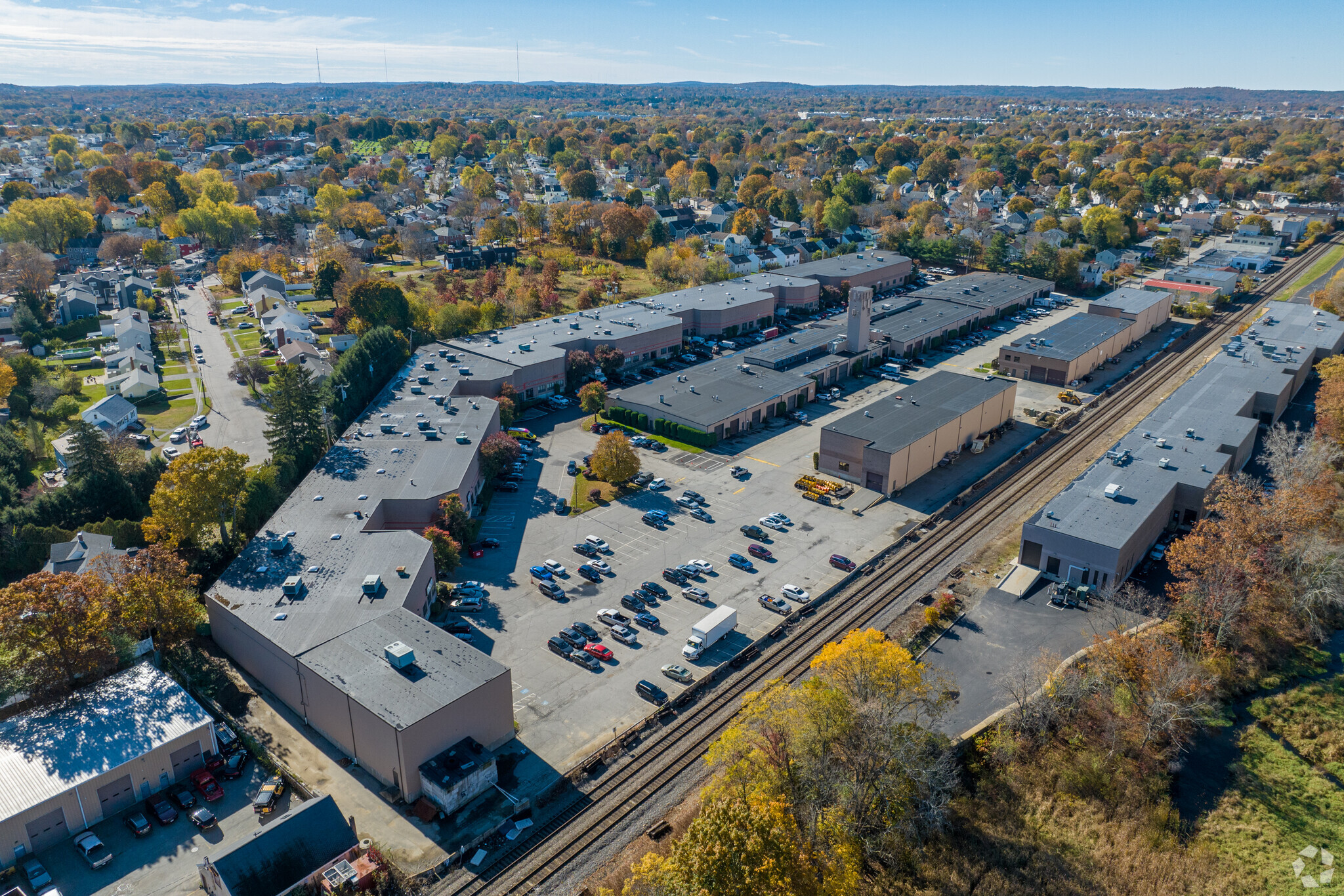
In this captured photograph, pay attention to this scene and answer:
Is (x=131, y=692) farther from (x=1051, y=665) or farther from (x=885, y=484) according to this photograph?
(x=885, y=484)

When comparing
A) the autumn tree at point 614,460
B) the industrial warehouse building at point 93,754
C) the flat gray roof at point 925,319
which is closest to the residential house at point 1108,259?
the flat gray roof at point 925,319

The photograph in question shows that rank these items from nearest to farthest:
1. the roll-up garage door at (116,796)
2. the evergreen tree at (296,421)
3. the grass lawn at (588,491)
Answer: the roll-up garage door at (116,796), the evergreen tree at (296,421), the grass lawn at (588,491)

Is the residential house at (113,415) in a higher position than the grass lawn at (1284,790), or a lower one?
higher

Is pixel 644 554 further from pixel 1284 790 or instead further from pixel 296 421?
pixel 1284 790

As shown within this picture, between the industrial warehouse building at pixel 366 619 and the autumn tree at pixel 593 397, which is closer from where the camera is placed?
the industrial warehouse building at pixel 366 619

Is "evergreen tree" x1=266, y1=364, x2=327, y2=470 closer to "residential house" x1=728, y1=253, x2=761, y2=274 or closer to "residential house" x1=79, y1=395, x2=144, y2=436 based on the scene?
"residential house" x1=79, y1=395, x2=144, y2=436

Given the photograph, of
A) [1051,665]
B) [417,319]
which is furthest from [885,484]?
[417,319]

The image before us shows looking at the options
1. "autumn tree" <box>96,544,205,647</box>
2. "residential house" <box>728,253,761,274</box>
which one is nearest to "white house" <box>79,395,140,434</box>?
"autumn tree" <box>96,544,205,647</box>

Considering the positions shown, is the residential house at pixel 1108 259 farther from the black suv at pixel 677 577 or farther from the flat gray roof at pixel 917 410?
the black suv at pixel 677 577
